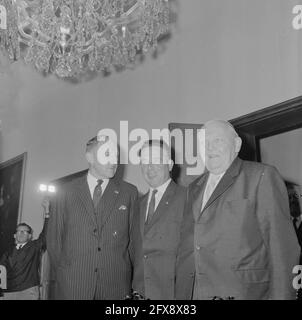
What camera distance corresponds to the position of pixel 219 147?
240cm

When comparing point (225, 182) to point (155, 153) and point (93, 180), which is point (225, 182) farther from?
point (93, 180)

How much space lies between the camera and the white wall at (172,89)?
12.6 ft

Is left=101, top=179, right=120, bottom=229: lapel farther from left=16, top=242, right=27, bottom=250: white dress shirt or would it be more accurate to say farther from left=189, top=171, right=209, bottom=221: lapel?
left=16, top=242, right=27, bottom=250: white dress shirt

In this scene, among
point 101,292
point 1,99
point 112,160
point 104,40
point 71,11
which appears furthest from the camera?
point 1,99

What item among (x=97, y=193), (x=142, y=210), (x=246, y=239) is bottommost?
(x=246, y=239)

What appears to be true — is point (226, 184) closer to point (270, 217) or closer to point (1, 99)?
point (270, 217)

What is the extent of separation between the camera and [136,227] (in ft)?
9.14

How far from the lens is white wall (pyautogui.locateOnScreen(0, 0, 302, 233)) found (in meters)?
3.85

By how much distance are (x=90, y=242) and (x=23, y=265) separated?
11.8ft

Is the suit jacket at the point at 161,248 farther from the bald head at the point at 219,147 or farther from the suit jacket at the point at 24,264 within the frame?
the suit jacket at the point at 24,264

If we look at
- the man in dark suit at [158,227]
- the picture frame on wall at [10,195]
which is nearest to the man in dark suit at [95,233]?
the man in dark suit at [158,227]

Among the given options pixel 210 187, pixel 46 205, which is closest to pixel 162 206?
pixel 210 187
